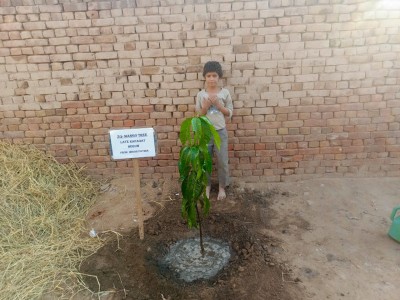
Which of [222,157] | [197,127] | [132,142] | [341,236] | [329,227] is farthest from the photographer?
[222,157]

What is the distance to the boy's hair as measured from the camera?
4128 mm

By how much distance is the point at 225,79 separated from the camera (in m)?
4.58

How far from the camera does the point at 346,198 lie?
4602mm

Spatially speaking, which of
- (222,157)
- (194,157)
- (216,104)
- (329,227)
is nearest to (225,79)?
(216,104)

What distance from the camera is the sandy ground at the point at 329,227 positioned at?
3.28 m

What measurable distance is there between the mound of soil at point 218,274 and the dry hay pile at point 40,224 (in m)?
0.25

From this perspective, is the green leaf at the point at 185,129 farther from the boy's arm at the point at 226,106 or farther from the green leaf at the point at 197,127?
the boy's arm at the point at 226,106

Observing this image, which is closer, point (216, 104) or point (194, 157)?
point (194, 157)

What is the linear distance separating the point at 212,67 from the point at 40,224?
2.58m

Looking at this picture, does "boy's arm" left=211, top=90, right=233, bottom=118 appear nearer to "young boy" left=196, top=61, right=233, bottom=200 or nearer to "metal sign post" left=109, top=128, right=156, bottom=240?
"young boy" left=196, top=61, right=233, bottom=200

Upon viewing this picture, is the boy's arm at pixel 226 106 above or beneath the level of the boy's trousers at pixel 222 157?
above

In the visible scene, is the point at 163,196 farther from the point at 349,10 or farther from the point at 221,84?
the point at 349,10

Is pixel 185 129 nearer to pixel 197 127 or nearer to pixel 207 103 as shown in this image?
pixel 197 127

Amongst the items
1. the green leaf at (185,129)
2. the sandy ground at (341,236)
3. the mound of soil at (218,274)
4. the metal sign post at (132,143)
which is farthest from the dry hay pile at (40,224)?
the sandy ground at (341,236)
